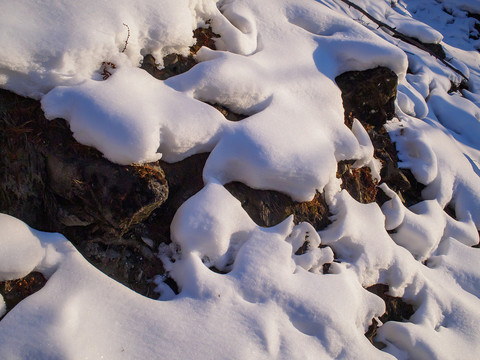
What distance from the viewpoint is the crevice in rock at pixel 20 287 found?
2.23 metres

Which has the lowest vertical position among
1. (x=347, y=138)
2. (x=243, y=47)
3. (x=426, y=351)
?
(x=426, y=351)

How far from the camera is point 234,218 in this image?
2.85 metres

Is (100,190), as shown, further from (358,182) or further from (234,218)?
(358,182)

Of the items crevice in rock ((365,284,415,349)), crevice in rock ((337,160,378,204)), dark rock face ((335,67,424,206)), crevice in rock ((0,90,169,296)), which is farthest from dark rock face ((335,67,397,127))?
crevice in rock ((0,90,169,296))

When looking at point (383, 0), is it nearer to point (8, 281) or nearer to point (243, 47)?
point (243, 47)

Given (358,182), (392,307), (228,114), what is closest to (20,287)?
(228,114)

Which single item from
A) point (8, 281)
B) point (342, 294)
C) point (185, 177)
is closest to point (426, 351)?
point (342, 294)

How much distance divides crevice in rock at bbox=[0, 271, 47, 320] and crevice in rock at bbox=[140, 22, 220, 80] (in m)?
1.80

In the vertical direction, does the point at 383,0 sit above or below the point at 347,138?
above

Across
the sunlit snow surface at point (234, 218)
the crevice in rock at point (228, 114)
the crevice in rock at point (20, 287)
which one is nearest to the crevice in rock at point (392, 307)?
the sunlit snow surface at point (234, 218)

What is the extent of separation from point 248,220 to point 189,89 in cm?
117

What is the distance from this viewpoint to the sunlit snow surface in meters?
2.26

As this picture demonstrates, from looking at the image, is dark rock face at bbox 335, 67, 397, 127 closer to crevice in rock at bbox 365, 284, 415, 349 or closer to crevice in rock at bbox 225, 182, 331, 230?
crevice in rock at bbox 225, 182, 331, 230

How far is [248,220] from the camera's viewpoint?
9.57 feet
